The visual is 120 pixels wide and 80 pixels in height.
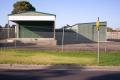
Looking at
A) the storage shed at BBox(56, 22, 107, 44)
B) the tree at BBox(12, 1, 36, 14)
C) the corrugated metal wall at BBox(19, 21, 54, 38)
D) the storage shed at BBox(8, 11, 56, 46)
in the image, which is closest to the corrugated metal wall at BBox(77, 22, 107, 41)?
the storage shed at BBox(56, 22, 107, 44)

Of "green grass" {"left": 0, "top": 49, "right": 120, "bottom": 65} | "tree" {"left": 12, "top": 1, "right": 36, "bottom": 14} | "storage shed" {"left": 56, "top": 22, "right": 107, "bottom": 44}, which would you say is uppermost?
"tree" {"left": 12, "top": 1, "right": 36, "bottom": 14}

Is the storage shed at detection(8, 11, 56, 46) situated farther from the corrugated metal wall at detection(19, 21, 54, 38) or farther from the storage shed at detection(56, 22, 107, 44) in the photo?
the storage shed at detection(56, 22, 107, 44)

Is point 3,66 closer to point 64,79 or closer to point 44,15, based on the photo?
point 64,79

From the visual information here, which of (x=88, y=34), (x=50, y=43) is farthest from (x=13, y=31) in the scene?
(x=50, y=43)

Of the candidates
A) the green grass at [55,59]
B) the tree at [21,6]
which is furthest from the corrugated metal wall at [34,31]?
the tree at [21,6]

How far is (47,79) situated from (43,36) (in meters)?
34.8

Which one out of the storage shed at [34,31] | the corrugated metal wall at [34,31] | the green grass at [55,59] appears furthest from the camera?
the corrugated metal wall at [34,31]

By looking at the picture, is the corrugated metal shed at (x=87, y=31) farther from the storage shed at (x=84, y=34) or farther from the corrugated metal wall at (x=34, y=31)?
the corrugated metal wall at (x=34, y=31)

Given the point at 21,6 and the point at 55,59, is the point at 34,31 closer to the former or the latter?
the point at 55,59

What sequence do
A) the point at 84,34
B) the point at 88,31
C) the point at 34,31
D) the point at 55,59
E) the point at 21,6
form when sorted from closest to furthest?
the point at 55,59
the point at 34,31
the point at 88,31
the point at 84,34
the point at 21,6

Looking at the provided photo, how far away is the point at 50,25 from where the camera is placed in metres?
47.0

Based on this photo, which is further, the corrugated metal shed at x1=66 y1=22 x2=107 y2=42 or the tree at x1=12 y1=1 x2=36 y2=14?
the tree at x1=12 y1=1 x2=36 y2=14

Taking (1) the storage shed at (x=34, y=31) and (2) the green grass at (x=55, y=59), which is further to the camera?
(1) the storage shed at (x=34, y=31)

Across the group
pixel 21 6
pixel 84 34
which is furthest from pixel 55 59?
pixel 21 6
